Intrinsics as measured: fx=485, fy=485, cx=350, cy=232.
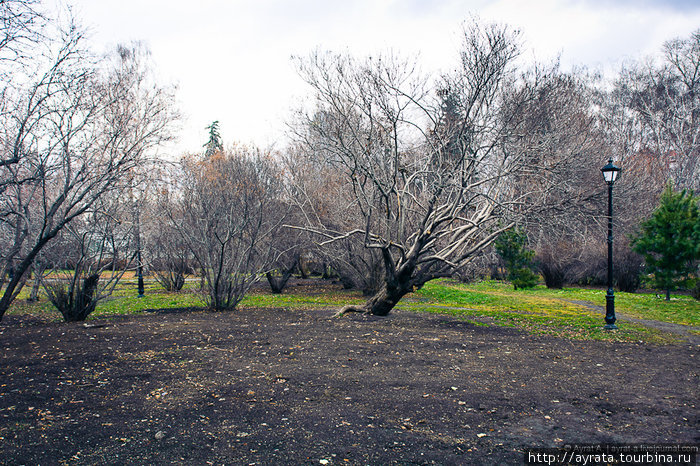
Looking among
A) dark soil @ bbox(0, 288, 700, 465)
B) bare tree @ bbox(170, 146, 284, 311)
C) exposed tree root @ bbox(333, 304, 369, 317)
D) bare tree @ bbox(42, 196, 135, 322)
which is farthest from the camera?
bare tree @ bbox(170, 146, 284, 311)

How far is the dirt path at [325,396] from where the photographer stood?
3881 millimetres

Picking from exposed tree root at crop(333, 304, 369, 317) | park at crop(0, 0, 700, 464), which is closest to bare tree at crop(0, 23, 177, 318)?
park at crop(0, 0, 700, 464)

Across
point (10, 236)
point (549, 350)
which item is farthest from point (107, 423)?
point (10, 236)

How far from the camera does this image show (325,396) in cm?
519

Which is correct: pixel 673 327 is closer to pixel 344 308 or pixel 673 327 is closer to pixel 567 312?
pixel 567 312

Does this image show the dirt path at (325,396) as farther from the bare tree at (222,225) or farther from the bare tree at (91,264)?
the bare tree at (222,225)

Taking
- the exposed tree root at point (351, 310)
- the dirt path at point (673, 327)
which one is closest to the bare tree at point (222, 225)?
the exposed tree root at point (351, 310)

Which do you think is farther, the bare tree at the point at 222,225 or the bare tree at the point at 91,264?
the bare tree at the point at 222,225

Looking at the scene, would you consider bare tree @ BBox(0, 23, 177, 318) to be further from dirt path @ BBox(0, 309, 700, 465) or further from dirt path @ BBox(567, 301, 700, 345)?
dirt path @ BBox(567, 301, 700, 345)

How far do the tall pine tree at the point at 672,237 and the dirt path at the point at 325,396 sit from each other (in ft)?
33.6

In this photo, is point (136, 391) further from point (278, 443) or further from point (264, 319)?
point (264, 319)

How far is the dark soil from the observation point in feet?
12.7

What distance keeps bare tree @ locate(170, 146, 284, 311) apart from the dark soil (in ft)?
12.6

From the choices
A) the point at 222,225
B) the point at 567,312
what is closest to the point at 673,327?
the point at 567,312
